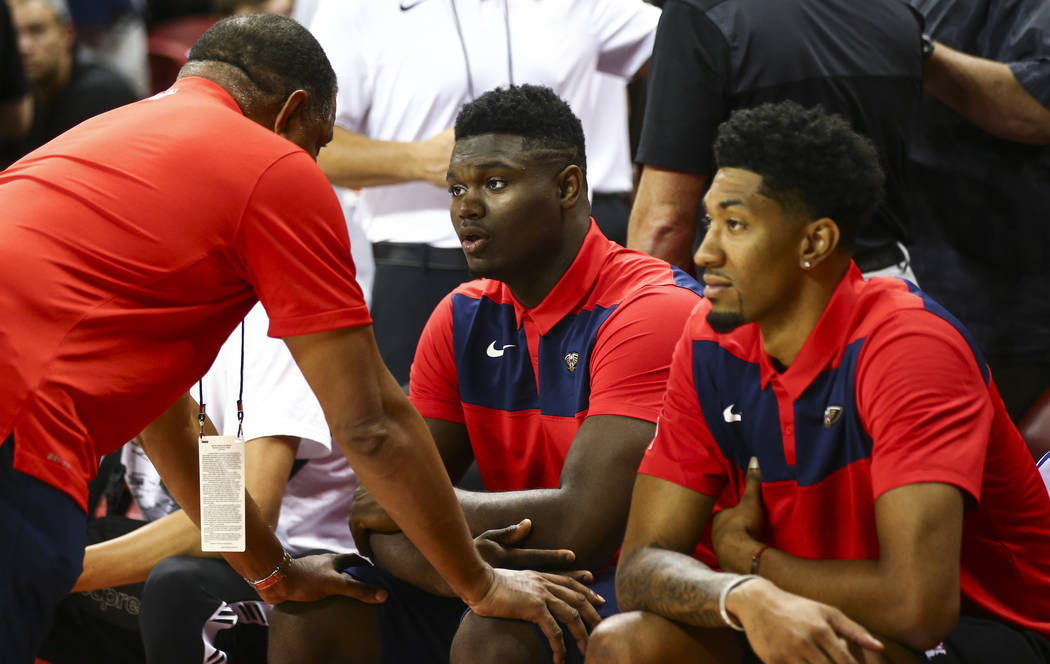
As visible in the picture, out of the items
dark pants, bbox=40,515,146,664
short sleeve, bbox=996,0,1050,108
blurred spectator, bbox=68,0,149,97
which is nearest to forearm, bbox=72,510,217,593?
dark pants, bbox=40,515,146,664

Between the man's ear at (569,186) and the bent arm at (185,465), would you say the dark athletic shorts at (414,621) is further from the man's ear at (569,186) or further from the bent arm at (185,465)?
the man's ear at (569,186)

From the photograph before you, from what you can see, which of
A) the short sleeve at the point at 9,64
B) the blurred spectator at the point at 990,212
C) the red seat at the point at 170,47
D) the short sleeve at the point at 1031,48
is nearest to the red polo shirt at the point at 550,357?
the blurred spectator at the point at 990,212

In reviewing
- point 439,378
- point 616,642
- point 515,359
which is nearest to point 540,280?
point 515,359

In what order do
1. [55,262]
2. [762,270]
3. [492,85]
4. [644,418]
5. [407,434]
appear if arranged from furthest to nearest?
[492,85] → [644,418] → [762,270] → [407,434] → [55,262]

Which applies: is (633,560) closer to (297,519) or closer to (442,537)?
(442,537)

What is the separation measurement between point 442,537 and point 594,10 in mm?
2253

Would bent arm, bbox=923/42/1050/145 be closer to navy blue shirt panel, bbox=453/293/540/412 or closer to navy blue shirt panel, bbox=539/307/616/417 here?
navy blue shirt panel, bbox=539/307/616/417

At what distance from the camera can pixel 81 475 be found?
2090 mm

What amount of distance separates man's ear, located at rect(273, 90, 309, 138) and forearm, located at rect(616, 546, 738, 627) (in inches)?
40.8

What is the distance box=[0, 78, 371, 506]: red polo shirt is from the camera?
204 centimetres

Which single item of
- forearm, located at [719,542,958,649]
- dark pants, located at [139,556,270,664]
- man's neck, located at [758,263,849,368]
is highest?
man's neck, located at [758,263,849,368]

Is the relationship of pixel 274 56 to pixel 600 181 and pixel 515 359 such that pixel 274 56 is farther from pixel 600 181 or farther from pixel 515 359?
pixel 600 181

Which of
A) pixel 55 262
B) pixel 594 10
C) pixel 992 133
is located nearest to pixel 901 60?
pixel 992 133

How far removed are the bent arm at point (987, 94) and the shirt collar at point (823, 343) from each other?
1.29 meters
